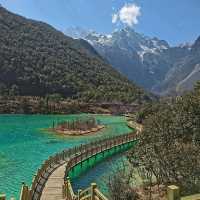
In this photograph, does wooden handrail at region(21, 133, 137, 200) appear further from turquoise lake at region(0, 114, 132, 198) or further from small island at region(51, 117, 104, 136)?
small island at region(51, 117, 104, 136)

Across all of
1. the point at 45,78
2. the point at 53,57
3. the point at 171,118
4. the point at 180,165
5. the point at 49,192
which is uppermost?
the point at 53,57

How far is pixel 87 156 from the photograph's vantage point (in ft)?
128

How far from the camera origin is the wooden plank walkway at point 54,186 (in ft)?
73.2

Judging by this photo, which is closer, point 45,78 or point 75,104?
point 75,104

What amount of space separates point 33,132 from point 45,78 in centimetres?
8323

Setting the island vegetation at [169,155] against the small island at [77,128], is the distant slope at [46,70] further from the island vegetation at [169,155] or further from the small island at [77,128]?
the island vegetation at [169,155]

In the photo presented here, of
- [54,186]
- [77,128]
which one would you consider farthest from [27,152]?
[77,128]

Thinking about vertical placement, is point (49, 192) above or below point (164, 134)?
below

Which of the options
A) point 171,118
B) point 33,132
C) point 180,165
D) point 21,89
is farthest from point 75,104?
point 180,165

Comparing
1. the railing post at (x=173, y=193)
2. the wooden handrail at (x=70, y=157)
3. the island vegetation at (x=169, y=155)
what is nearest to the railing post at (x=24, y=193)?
the wooden handrail at (x=70, y=157)

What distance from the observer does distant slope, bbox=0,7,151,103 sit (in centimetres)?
13512

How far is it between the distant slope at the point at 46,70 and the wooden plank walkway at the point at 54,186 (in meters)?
96.3

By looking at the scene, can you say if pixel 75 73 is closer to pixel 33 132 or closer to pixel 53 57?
pixel 53 57

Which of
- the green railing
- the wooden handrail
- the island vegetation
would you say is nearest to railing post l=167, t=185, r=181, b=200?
the green railing
